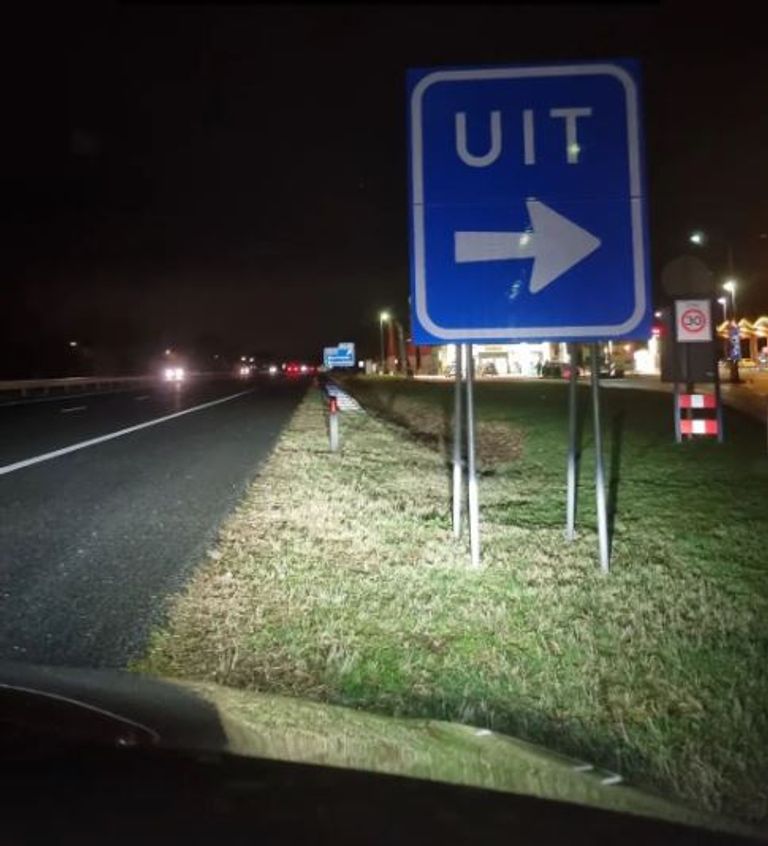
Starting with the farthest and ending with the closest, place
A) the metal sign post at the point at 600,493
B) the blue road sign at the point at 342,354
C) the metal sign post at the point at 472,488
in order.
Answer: the blue road sign at the point at 342,354, the metal sign post at the point at 472,488, the metal sign post at the point at 600,493

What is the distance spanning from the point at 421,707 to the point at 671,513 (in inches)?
208

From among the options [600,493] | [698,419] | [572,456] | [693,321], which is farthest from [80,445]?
[600,493]

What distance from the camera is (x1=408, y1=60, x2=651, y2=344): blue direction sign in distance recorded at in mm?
6273

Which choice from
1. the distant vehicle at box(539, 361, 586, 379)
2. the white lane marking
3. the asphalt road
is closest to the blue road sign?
the distant vehicle at box(539, 361, 586, 379)

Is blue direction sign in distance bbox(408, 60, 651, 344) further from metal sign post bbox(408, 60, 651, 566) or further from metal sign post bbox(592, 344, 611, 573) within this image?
metal sign post bbox(592, 344, 611, 573)

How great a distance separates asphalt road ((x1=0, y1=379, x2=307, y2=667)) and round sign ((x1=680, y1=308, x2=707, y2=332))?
22.6ft

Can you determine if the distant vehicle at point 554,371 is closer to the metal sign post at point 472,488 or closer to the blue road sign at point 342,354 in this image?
the blue road sign at point 342,354

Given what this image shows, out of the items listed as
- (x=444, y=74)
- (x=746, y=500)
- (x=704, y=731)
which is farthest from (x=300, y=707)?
(x=746, y=500)

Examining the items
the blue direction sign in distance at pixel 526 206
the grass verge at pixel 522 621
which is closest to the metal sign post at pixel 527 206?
the blue direction sign in distance at pixel 526 206

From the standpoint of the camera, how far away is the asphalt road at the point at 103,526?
18.1 ft

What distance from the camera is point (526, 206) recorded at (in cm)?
637

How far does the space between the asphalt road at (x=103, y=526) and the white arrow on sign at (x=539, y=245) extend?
3.16 metres

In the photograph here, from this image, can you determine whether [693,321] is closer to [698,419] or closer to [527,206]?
[698,419]

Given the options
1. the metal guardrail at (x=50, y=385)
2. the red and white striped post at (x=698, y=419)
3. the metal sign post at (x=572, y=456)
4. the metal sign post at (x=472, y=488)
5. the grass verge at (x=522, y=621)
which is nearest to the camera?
the grass verge at (x=522, y=621)
